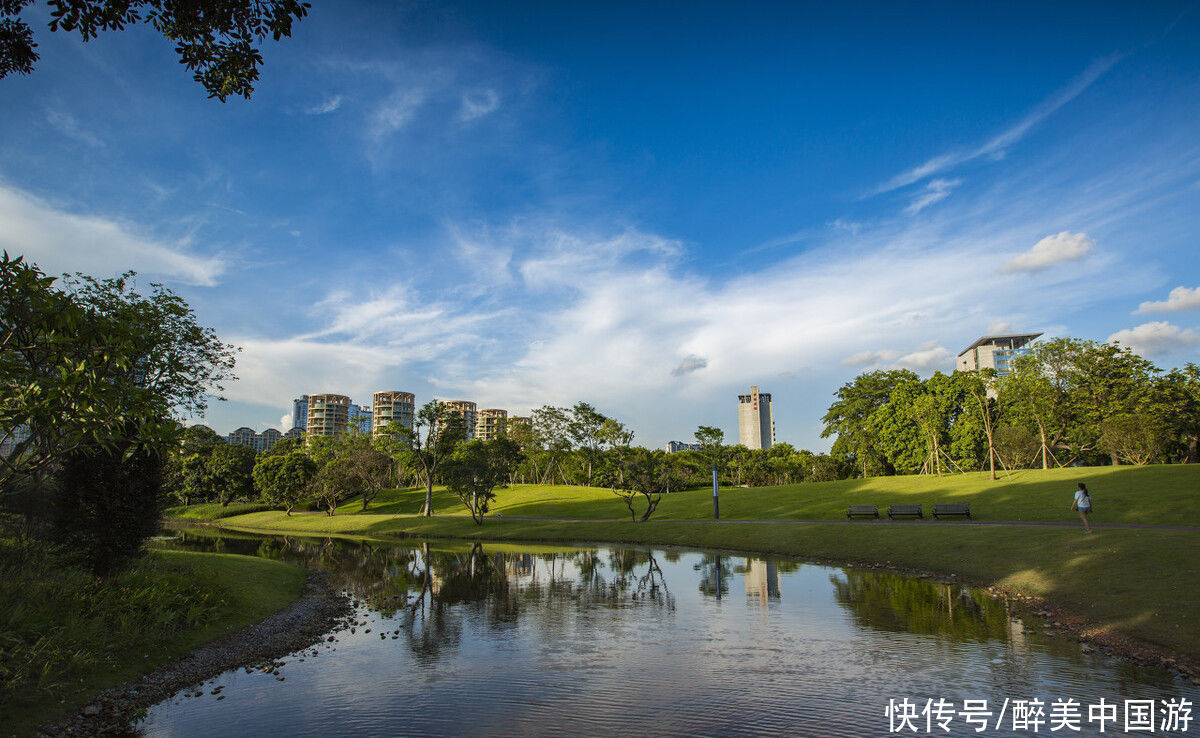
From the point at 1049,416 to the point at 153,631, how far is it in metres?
75.3

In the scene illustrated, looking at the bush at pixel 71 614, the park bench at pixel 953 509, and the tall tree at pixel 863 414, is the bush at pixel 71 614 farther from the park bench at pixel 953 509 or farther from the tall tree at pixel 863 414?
the tall tree at pixel 863 414

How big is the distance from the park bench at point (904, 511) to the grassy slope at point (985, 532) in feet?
12.4

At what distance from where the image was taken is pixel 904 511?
125 ft

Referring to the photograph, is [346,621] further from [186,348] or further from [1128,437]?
[1128,437]

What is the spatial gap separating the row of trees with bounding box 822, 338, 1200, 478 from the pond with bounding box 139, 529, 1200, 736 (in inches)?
1577

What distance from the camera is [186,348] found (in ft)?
110

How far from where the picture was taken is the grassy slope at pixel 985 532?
1738 cm

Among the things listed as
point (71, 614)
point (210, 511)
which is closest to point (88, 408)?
point (71, 614)

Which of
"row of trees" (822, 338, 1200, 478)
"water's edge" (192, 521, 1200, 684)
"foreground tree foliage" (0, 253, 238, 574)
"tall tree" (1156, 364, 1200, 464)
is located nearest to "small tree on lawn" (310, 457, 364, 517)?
"foreground tree foliage" (0, 253, 238, 574)

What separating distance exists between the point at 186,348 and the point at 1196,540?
45.8 m

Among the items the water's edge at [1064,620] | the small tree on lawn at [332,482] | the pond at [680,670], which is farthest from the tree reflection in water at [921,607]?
the small tree on lawn at [332,482]

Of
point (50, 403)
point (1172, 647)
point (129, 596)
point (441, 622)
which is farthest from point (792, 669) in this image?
point (129, 596)

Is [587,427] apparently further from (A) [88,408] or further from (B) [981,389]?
(A) [88,408]

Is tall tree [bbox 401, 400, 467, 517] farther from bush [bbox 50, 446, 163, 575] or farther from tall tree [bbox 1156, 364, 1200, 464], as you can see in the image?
Answer: tall tree [bbox 1156, 364, 1200, 464]
